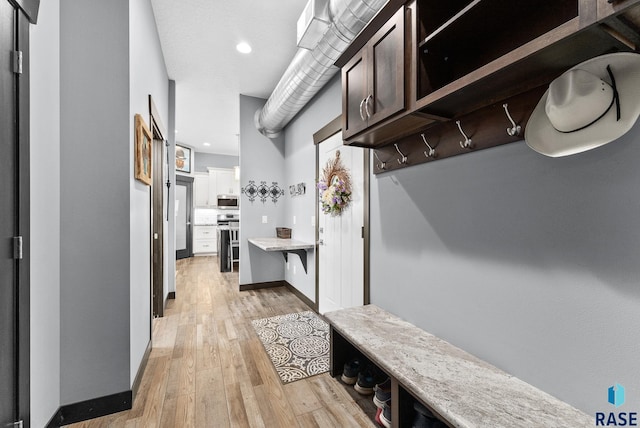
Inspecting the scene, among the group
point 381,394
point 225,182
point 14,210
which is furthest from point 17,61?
point 225,182

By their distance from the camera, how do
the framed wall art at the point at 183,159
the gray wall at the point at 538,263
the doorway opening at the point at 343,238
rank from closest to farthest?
the gray wall at the point at 538,263 → the doorway opening at the point at 343,238 → the framed wall art at the point at 183,159

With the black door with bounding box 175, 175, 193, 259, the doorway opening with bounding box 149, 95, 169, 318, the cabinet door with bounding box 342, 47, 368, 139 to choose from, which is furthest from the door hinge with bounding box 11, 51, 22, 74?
the black door with bounding box 175, 175, 193, 259

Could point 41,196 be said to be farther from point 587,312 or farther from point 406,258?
point 587,312

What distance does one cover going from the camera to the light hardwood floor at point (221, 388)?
1.60m

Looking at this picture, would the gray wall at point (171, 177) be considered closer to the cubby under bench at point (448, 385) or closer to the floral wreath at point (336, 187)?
the floral wreath at point (336, 187)

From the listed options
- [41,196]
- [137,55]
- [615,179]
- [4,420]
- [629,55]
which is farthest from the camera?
[137,55]

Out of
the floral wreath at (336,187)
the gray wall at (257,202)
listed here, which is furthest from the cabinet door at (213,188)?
the floral wreath at (336,187)

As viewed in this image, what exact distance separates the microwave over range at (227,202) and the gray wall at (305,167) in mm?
4248

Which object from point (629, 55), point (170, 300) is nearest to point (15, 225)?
point (629, 55)

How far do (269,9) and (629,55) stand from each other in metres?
2.57

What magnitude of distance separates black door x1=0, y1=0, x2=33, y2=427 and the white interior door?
2073mm

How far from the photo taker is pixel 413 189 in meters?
1.74

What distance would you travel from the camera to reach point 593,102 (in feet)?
2.88

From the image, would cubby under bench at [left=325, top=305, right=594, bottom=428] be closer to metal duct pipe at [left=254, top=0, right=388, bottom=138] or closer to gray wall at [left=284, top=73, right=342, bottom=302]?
gray wall at [left=284, top=73, right=342, bottom=302]
